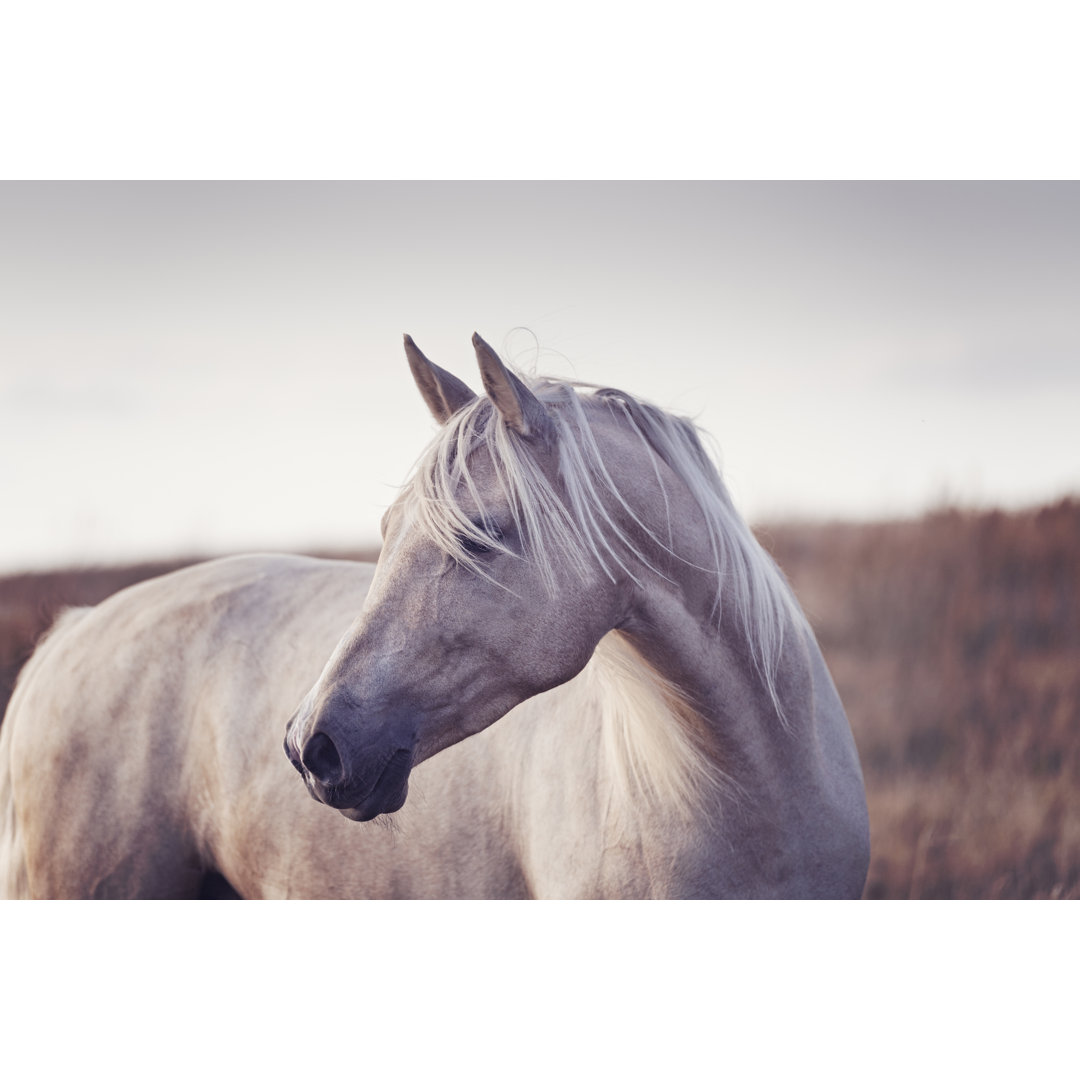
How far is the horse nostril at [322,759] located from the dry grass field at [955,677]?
4.87 ft

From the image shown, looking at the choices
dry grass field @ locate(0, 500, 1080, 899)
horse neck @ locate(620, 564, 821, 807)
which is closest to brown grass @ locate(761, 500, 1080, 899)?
dry grass field @ locate(0, 500, 1080, 899)

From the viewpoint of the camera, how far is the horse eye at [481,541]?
105 cm

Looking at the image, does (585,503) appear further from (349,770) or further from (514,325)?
(514,325)

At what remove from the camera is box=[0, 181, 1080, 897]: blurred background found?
2143mm

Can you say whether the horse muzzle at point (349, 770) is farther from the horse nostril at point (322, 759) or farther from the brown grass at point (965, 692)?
the brown grass at point (965, 692)

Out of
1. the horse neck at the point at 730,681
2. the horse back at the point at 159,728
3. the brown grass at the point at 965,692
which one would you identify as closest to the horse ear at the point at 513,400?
the horse neck at the point at 730,681

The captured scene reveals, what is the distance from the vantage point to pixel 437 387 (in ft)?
3.90

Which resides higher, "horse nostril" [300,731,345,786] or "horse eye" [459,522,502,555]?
"horse eye" [459,522,502,555]

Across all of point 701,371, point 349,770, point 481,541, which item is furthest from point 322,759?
point 701,371

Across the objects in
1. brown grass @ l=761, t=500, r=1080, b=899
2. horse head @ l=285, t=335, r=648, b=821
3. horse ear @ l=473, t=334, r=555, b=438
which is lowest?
brown grass @ l=761, t=500, r=1080, b=899

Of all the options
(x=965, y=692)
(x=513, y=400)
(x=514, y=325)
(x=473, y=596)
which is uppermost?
(x=514, y=325)

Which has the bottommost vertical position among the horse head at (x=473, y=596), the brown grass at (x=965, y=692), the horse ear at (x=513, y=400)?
the brown grass at (x=965, y=692)

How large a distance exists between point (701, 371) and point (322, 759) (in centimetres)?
156

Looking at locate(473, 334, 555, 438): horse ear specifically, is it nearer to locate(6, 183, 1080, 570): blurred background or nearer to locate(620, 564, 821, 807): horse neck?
locate(620, 564, 821, 807): horse neck
